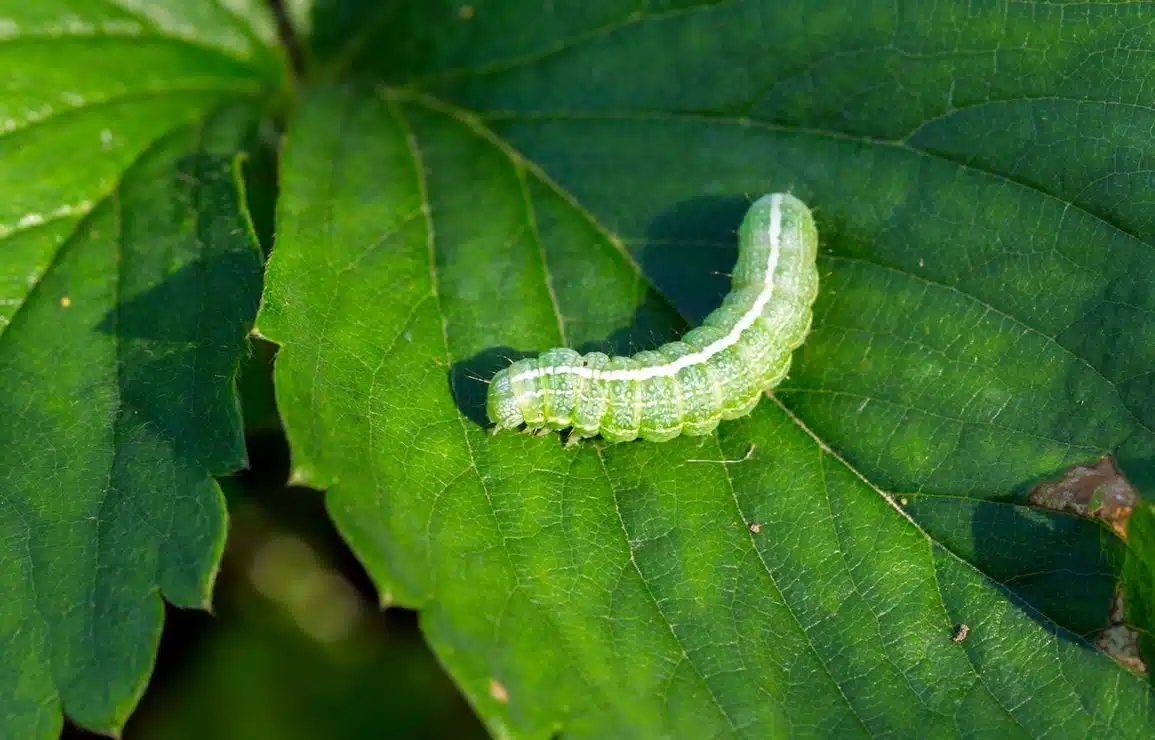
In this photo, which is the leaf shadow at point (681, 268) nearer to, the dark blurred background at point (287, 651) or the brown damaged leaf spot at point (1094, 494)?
the brown damaged leaf spot at point (1094, 494)

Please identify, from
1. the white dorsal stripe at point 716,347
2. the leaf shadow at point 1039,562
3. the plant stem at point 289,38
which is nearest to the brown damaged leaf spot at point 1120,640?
the leaf shadow at point 1039,562

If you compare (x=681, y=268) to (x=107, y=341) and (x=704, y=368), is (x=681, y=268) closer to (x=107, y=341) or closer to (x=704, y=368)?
(x=704, y=368)

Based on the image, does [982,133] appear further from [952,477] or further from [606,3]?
[606,3]

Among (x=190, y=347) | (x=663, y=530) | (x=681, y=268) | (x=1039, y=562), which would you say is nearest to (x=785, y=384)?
(x=681, y=268)

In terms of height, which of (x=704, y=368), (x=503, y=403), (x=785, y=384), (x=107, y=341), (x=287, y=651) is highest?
(x=107, y=341)

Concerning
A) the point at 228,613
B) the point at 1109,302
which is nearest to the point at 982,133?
the point at 1109,302
